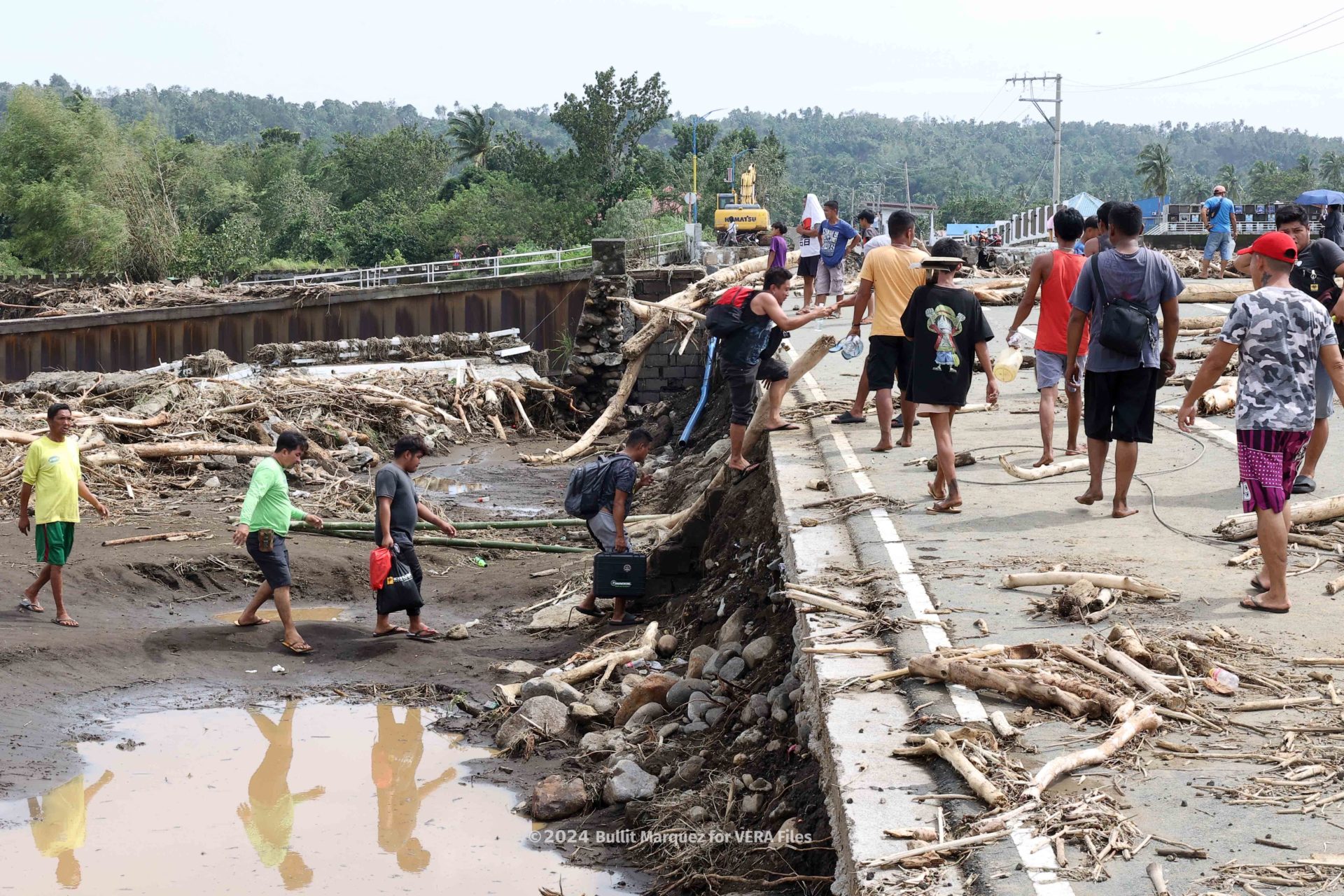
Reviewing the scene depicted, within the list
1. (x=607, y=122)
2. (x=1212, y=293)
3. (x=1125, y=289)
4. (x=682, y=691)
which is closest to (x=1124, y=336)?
(x=1125, y=289)

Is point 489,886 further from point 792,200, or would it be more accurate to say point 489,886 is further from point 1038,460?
point 792,200

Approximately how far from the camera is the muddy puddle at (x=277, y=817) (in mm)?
6059

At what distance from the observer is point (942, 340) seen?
8.38m

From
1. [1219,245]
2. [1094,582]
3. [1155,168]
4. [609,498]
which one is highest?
[1155,168]

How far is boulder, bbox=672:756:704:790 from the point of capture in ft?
21.1

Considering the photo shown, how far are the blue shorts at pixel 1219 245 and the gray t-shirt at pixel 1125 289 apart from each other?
15697 millimetres

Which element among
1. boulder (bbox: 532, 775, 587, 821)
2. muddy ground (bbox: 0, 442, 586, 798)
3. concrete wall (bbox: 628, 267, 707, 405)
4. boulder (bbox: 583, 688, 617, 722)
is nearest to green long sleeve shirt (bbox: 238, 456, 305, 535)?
muddy ground (bbox: 0, 442, 586, 798)

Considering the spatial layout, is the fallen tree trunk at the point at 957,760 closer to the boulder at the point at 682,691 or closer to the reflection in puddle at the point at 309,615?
the boulder at the point at 682,691

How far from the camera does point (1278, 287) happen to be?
6.38 metres

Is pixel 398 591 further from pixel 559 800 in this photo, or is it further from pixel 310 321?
pixel 310 321

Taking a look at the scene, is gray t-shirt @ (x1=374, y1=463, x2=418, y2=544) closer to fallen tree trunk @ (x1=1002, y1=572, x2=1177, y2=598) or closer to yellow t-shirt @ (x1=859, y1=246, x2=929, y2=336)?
yellow t-shirt @ (x1=859, y1=246, x2=929, y2=336)

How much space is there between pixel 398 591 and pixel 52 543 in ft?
8.71

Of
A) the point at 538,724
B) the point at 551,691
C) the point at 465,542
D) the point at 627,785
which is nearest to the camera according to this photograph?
the point at 627,785

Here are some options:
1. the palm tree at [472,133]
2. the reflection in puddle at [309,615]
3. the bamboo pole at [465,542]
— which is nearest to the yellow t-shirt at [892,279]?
the bamboo pole at [465,542]
